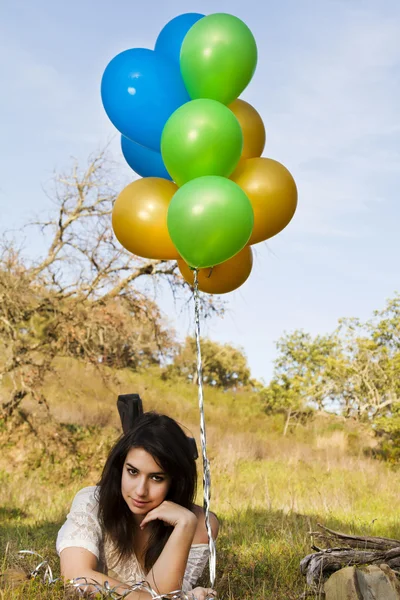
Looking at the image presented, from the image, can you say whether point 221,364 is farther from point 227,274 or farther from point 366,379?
point 227,274

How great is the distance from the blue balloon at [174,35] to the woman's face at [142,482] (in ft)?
8.24

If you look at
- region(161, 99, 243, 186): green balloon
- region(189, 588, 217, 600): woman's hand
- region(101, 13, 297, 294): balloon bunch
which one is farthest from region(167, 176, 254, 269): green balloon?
region(189, 588, 217, 600): woman's hand

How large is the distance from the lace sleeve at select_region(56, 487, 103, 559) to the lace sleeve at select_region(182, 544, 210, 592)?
0.48 meters

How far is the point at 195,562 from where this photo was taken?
312 centimetres

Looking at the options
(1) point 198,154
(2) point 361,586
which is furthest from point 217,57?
(2) point 361,586

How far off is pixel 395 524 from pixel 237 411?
1162 centimetres

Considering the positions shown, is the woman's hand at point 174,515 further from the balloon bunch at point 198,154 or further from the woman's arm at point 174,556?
the balloon bunch at point 198,154

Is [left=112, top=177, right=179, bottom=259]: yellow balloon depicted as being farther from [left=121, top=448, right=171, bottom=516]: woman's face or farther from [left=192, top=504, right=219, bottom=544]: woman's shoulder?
[left=192, top=504, right=219, bottom=544]: woman's shoulder

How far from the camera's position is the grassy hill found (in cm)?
417

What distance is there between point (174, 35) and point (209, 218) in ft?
5.12

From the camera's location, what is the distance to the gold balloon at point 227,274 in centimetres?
384

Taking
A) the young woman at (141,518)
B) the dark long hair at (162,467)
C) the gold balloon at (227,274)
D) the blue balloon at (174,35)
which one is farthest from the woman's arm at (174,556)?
the blue balloon at (174,35)

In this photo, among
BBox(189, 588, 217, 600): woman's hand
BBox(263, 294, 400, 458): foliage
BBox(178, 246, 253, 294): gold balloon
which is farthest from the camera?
BBox(263, 294, 400, 458): foliage

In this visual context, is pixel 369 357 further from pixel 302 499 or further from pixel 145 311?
pixel 302 499
